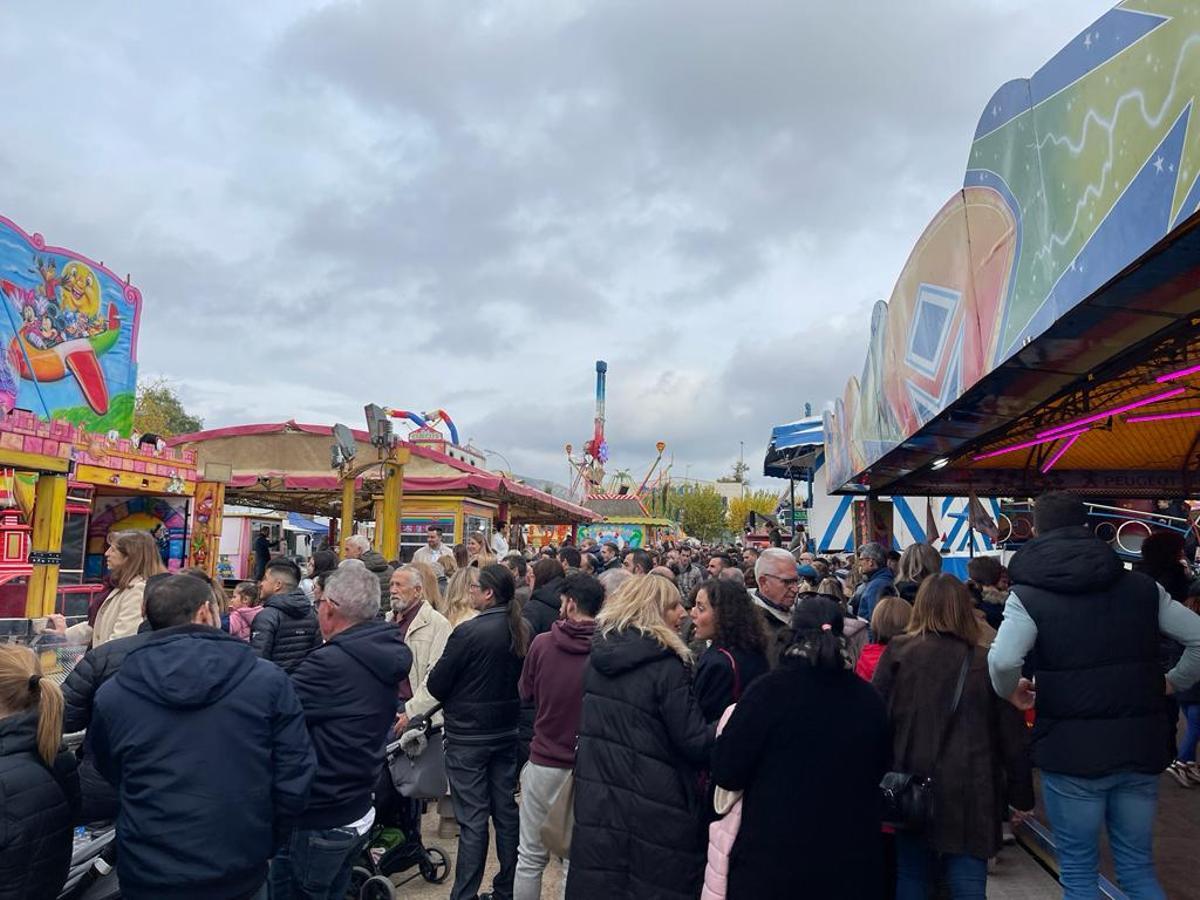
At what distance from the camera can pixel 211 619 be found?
9.51ft

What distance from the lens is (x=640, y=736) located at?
3.01 m

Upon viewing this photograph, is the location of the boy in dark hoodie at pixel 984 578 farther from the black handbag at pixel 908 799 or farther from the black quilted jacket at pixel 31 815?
the black quilted jacket at pixel 31 815

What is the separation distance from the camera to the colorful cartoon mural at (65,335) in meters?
15.4

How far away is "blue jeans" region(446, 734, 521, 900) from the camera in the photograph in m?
3.93

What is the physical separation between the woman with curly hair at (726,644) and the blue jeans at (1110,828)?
1.24 metres

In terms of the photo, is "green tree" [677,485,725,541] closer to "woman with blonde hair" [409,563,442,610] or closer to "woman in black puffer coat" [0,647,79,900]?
"woman with blonde hair" [409,563,442,610]

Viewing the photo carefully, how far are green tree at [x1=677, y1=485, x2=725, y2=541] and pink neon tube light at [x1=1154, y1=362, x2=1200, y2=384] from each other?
72.4 meters

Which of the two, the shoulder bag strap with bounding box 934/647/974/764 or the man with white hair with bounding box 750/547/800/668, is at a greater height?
the man with white hair with bounding box 750/547/800/668

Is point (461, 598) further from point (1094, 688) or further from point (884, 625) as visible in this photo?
point (1094, 688)

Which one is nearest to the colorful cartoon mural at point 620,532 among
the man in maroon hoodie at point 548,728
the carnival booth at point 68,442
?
the carnival booth at point 68,442

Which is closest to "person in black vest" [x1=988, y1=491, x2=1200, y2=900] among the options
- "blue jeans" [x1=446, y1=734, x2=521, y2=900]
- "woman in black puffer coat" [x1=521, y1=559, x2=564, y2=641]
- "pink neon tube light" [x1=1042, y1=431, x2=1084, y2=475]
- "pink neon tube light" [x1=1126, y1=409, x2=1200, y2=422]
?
"blue jeans" [x1=446, y1=734, x2=521, y2=900]

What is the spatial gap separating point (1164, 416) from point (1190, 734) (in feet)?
9.22

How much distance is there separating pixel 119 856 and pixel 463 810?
1821 millimetres

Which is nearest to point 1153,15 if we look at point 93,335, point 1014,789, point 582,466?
point 1014,789
